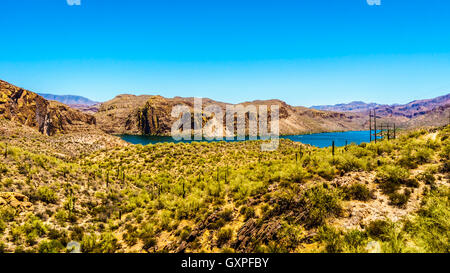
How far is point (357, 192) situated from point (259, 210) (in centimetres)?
480

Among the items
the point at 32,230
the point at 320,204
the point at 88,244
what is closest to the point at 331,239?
the point at 320,204

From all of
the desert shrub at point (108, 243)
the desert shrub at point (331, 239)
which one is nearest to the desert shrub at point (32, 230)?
the desert shrub at point (108, 243)

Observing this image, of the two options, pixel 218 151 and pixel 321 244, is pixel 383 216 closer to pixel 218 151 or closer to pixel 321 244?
pixel 321 244

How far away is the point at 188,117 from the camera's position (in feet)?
554

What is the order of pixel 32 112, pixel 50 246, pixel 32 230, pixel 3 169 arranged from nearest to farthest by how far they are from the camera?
pixel 50 246 < pixel 32 230 < pixel 3 169 < pixel 32 112

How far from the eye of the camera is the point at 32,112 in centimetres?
7656

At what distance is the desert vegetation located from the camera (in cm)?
677

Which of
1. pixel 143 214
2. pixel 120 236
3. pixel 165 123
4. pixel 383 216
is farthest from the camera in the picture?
pixel 165 123

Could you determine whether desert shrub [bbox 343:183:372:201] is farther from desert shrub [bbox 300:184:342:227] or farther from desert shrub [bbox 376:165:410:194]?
desert shrub [bbox 376:165:410:194]

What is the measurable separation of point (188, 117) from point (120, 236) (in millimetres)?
161853

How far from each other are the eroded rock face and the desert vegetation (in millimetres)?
68661

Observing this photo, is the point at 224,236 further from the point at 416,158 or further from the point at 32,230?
the point at 416,158

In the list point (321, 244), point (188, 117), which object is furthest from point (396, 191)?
point (188, 117)

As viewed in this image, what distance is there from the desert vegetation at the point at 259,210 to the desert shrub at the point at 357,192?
41 millimetres
